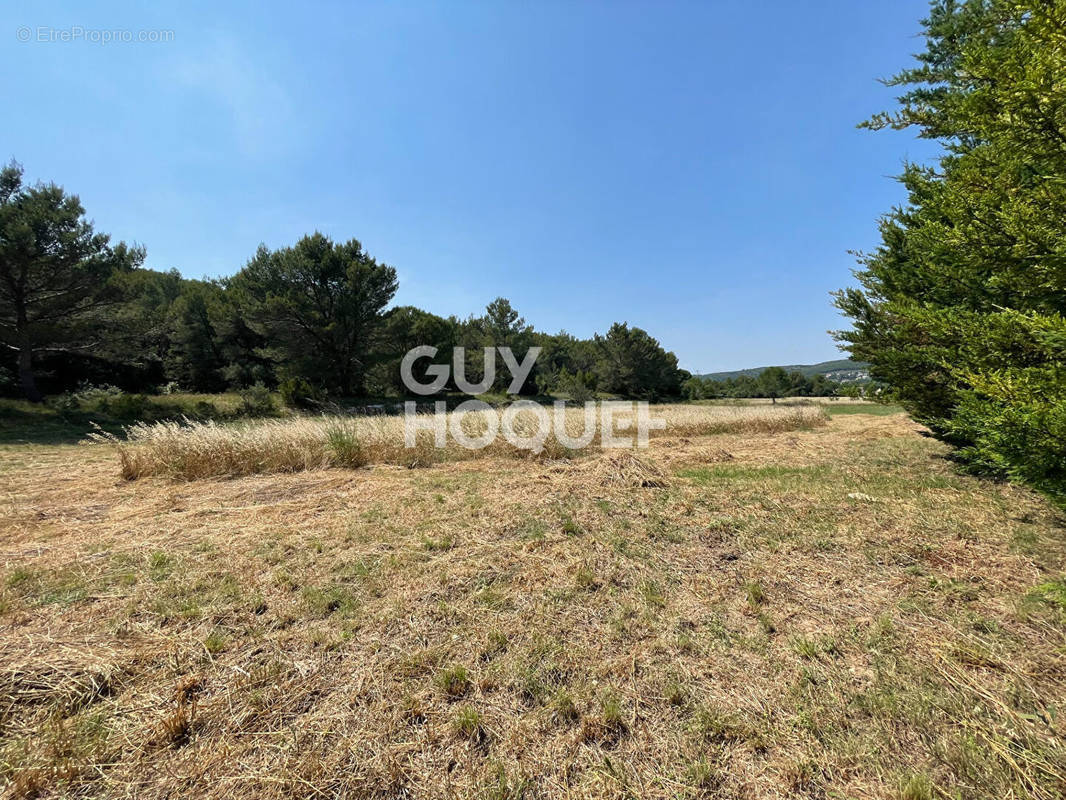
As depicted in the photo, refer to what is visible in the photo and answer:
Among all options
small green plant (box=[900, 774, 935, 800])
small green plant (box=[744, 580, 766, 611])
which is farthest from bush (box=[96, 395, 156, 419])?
small green plant (box=[900, 774, 935, 800])

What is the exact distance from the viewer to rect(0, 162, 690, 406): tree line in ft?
41.6

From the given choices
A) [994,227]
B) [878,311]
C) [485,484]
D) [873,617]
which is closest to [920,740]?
Answer: [873,617]

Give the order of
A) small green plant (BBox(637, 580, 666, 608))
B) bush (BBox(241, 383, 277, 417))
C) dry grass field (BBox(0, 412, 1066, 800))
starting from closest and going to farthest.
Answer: dry grass field (BBox(0, 412, 1066, 800)) < small green plant (BBox(637, 580, 666, 608)) < bush (BBox(241, 383, 277, 417))

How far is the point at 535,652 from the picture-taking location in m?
2.17

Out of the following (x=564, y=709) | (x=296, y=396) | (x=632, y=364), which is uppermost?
(x=632, y=364)

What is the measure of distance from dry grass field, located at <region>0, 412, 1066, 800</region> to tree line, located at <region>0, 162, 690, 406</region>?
14.6 meters

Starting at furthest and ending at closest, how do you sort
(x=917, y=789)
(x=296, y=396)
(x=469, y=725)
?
(x=296, y=396) < (x=469, y=725) < (x=917, y=789)

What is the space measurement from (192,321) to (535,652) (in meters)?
31.2

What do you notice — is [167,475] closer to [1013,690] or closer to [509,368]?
[1013,690]

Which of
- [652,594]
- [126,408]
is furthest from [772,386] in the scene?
[126,408]

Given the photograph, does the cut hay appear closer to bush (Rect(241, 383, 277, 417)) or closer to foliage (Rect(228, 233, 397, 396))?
bush (Rect(241, 383, 277, 417))

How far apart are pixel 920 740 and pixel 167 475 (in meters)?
9.15

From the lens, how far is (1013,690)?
1.80 metres

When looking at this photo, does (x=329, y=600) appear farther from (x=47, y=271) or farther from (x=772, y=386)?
(x=772, y=386)
